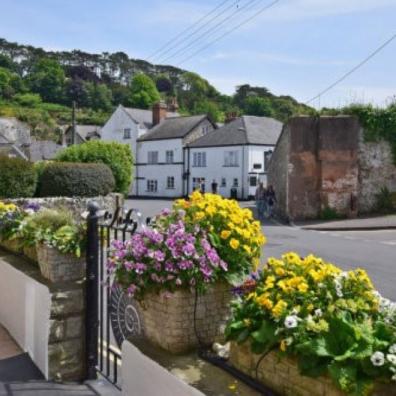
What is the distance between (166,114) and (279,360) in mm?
57781

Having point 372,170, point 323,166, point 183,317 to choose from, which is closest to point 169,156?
point 323,166

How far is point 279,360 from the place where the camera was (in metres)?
2.24

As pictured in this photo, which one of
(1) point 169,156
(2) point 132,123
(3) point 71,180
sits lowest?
(3) point 71,180

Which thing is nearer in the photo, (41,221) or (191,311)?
(191,311)

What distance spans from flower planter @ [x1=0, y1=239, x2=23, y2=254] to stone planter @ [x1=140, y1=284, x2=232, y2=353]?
3.03 m

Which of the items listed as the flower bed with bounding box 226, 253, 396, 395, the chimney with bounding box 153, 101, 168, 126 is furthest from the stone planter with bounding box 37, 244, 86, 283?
the chimney with bounding box 153, 101, 168, 126

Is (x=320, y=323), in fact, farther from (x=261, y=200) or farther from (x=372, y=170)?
(x=372, y=170)

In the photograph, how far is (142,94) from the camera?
11969cm

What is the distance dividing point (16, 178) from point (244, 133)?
2917 centimetres

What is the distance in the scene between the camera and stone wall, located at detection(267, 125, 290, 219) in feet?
79.9

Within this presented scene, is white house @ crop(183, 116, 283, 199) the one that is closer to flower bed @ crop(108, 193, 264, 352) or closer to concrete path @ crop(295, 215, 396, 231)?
concrete path @ crop(295, 215, 396, 231)

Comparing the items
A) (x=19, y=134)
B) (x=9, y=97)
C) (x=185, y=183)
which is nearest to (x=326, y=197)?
(x=185, y=183)

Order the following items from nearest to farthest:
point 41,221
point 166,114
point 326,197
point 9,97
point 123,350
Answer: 1. point 123,350
2. point 41,221
3. point 326,197
4. point 166,114
5. point 9,97

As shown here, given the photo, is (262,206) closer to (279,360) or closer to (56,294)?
(56,294)
